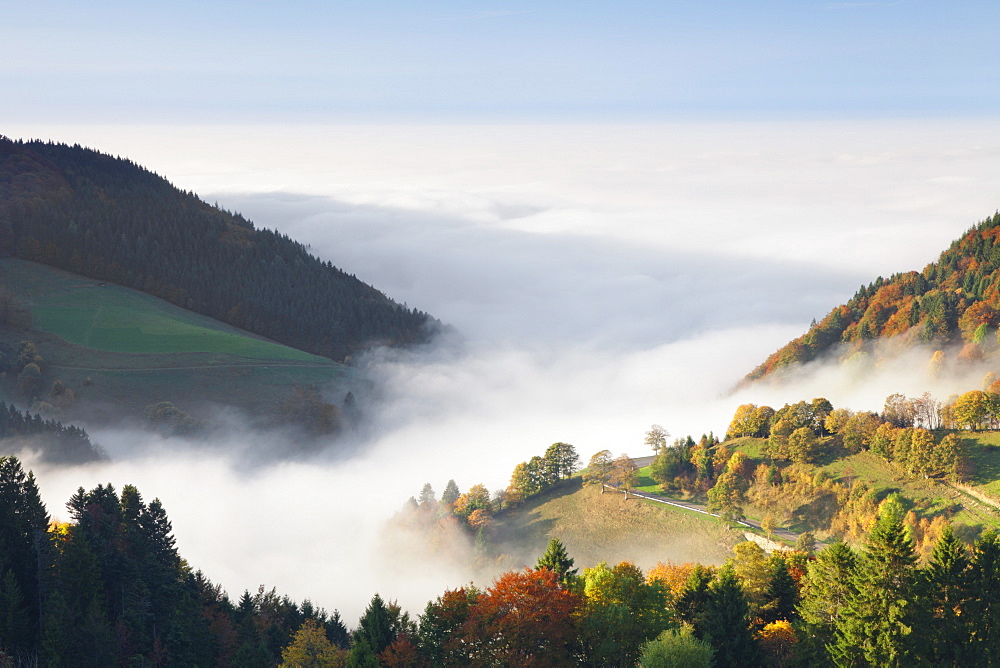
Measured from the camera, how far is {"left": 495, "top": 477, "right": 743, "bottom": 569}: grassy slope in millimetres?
127875

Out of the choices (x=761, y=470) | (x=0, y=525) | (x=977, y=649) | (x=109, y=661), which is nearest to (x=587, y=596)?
(x=977, y=649)

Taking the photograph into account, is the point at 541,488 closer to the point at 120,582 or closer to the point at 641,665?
the point at 120,582

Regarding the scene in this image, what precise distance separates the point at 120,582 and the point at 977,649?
66.3m

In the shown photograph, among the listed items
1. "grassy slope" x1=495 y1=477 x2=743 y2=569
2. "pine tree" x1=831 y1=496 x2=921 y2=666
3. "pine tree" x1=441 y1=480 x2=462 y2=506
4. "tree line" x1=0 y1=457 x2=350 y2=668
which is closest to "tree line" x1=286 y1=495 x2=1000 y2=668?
"pine tree" x1=831 y1=496 x2=921 y2=666

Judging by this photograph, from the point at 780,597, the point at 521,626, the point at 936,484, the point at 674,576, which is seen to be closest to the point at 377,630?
the point at 521,626

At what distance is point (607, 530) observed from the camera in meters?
138

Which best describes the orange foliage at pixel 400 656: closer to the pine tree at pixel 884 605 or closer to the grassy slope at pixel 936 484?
the pine tree at pixel 884 605

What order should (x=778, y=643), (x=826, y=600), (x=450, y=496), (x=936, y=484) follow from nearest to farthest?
(x=826, y=600), (x=778, y=643), (x=936, y=484), (x=450, y=496)

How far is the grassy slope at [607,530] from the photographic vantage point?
128 m

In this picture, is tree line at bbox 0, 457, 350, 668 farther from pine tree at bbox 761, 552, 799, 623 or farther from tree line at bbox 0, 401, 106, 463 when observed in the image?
tree line at bbox 0, 401, 106, 463

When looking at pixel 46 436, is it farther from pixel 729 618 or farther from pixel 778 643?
pixel 778 643

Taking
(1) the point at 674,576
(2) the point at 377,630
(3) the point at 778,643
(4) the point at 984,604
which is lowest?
(3) the point at 778,643

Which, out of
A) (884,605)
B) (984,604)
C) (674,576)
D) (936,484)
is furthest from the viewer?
(936,484)

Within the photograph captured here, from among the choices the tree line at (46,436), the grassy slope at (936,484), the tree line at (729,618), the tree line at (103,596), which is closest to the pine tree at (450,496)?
the grassy slope at (936,484)
